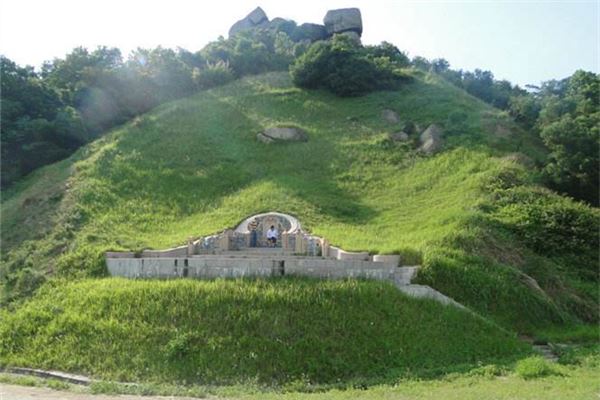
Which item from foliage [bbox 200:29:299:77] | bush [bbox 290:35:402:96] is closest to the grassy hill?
bush [bbox 290:35:402:96]

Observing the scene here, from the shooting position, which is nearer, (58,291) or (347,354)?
(347,354)

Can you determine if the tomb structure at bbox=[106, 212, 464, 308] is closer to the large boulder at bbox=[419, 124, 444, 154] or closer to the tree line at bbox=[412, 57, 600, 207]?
the tree line at bbox=[412, 57, 600, 207]

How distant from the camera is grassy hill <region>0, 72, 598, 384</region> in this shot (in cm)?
1778

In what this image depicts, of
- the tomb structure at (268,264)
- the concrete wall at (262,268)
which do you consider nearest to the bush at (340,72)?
the tomb structure at (268,264)

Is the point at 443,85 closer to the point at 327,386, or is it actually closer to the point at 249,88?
the point at 249,88

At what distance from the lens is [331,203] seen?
25.2 meters

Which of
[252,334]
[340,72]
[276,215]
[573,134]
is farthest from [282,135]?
[252,334]

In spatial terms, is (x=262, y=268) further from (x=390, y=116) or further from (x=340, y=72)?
(x=340, y=72)

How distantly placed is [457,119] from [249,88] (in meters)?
14.9

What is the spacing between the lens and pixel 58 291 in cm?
1772

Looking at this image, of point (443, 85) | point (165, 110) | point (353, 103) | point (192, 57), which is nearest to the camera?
point (165, 110)

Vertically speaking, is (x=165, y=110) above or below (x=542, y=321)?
above

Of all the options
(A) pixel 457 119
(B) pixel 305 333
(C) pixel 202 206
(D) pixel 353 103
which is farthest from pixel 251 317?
(D) pixel 353 103

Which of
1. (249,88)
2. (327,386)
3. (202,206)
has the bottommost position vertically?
(327,386)
